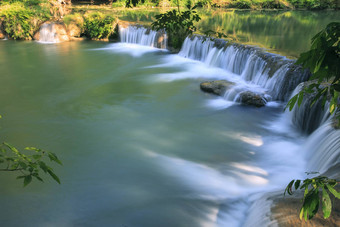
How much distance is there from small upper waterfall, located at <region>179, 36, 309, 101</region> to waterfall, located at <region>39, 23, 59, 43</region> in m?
10.1

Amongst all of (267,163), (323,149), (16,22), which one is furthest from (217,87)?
(16,22)

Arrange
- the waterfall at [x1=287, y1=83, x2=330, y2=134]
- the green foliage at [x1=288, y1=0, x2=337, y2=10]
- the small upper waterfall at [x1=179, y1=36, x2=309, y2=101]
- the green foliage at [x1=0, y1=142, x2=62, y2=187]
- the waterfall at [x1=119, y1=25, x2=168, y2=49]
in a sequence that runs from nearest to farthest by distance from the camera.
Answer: the green foliage at [x1=0, y1=142, x2=62, y2=187]
the waterfall at [x1=287, y1=83, x2=330, y2=134]
the small upper waterfall at [x1=179, y1=36, x2=309, y2=101]
the waterfall at [x1=119, y1=25, x2=168, y2=49]
the green foliage at [x1=288, y1=0, x2=337, y2=10]

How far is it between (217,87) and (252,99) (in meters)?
1.46

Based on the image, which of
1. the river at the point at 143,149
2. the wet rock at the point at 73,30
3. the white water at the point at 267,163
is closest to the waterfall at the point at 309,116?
the white water at the point at 267,163

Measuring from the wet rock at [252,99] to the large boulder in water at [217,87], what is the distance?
79cm

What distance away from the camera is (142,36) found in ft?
60.7

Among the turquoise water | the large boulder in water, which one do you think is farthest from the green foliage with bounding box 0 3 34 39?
the large boulder in water

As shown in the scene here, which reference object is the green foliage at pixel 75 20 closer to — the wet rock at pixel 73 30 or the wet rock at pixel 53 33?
the wet rock at pixel 73 30

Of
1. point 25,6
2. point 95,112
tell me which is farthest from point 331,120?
point 25,6

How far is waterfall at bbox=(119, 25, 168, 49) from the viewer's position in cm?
1722

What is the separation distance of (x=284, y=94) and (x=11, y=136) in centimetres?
719

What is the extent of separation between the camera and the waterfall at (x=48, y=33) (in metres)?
19.3

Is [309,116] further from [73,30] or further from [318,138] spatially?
[73,30]

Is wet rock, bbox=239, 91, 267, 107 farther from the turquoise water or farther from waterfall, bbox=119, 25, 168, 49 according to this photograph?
waterfall, bbox=119, 25, 168, 49
